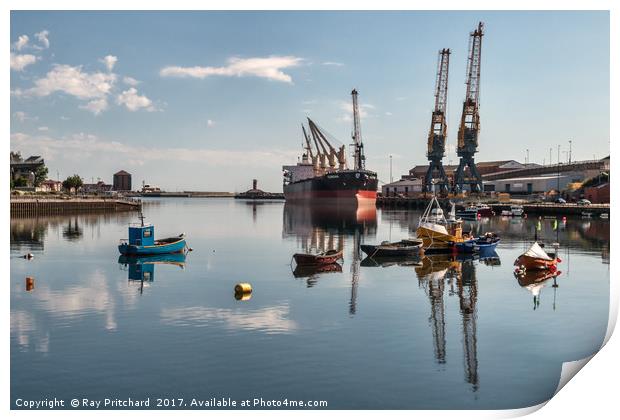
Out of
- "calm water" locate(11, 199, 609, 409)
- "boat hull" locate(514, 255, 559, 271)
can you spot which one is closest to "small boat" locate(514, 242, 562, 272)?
"boat hull" locate(514, 255, 559, 271)

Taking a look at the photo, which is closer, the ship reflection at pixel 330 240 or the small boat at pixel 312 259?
the ship reflection at pixel 330 240

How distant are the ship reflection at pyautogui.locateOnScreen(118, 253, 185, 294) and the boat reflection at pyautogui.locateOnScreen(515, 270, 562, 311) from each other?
22268mm

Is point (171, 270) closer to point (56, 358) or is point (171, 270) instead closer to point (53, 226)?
point (56, 358)

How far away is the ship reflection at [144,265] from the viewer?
38375mm

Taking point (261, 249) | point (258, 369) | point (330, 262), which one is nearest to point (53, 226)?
point (261, 249)

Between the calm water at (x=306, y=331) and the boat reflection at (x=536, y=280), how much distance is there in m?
0.30

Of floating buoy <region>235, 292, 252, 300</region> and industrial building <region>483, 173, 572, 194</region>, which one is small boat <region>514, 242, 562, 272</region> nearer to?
floating buoy <region>235, 292, 252, 300</region>

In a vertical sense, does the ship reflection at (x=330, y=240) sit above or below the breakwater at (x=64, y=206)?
below

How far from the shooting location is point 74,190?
175m

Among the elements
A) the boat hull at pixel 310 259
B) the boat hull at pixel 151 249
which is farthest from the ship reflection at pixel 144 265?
the boat hull at pixel 310 259

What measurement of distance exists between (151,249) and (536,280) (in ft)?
96.3

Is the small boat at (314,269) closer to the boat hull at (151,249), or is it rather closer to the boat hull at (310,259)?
the boat hull at (310,259)

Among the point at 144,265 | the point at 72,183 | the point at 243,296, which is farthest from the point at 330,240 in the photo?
the point at 72,183

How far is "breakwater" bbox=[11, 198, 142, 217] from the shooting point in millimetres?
103000
